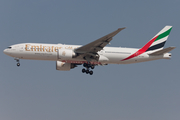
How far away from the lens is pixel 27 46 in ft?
130

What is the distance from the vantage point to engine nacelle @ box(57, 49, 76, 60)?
125 ft

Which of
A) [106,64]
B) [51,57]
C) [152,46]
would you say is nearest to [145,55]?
[152,46]

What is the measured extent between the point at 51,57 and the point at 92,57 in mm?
5320

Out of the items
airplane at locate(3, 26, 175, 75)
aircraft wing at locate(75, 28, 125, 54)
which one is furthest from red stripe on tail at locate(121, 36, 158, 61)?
aircraft wing at locate(75, 28, 125, 54)

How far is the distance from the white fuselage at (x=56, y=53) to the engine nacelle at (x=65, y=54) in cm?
62

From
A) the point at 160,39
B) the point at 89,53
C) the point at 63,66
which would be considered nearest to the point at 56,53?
the point at 89,53

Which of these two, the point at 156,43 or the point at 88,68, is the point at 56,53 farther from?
the point at 156,43

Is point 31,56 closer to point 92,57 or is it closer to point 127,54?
point 92,57

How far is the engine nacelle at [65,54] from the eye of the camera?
38.0 metres

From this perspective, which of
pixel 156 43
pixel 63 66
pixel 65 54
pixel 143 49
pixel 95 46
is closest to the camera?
pixel 65 54

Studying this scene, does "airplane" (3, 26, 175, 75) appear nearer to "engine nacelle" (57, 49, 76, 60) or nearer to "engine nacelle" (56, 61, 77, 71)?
"engine nacelle" (57, 49, 76, 60)

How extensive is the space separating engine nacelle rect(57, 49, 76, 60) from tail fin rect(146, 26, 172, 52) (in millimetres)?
10969

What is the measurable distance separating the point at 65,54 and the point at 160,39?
1467cm

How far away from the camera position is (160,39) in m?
43.9
